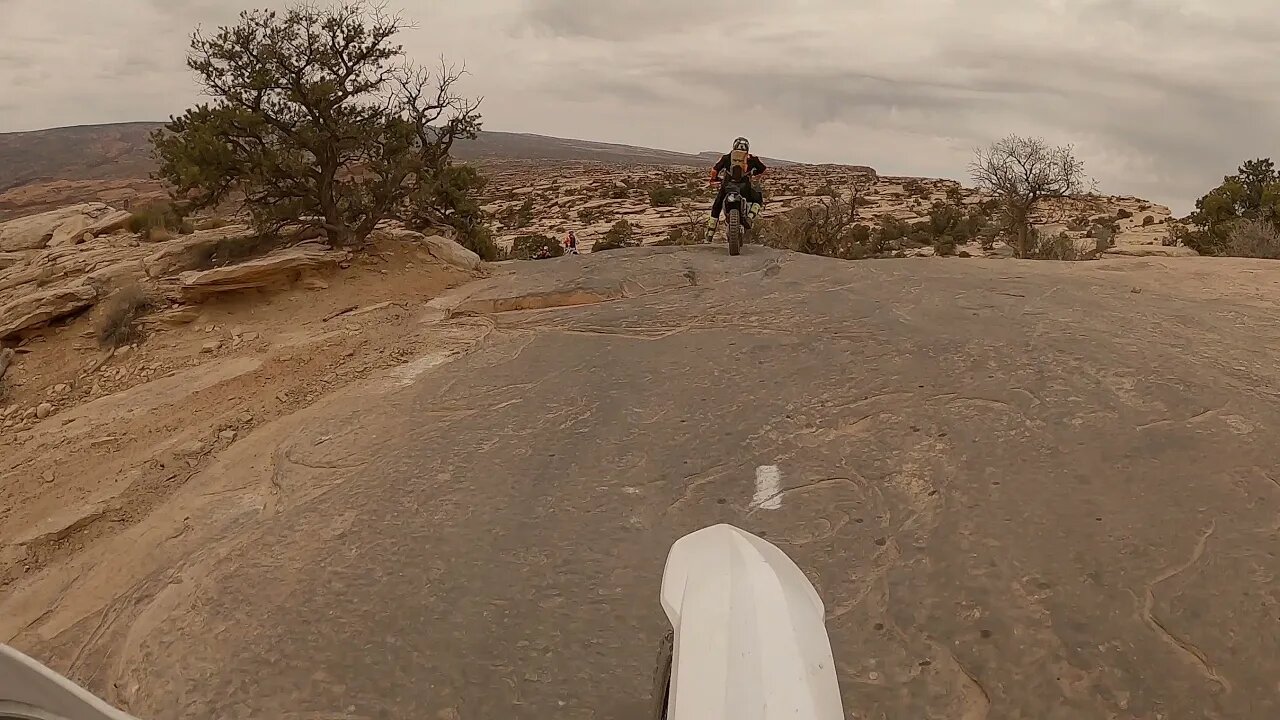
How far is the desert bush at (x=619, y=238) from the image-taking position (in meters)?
20.0

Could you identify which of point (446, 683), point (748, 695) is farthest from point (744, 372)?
point (748, 695)

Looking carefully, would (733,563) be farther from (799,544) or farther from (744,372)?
(744,372)

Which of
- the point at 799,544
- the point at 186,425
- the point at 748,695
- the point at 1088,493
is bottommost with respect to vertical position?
the point at 186,425

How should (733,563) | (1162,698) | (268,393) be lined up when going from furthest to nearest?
(268,393) < (1162,698) < (733,563)

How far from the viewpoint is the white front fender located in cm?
147

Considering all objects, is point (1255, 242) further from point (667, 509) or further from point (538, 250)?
point (667, 509)

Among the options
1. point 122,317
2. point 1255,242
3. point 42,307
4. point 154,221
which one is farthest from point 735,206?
point 154,221

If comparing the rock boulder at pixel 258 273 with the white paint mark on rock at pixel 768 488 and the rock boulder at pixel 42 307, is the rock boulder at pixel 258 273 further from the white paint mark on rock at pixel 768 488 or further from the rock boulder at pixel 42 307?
the white paint mark on rock at pixel 768 488

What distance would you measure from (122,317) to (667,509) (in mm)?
7275

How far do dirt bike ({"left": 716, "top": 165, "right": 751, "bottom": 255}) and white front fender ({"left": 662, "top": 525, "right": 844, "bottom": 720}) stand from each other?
25.6 feet

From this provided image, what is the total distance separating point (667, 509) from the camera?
3918 mm

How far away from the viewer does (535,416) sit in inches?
200

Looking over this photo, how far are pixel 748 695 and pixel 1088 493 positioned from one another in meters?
2.80

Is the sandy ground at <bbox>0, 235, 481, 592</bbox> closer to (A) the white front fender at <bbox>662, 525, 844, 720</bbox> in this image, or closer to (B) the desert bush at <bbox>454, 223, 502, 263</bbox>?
(B) the desert bush at <bbox>454, 223, 502, 263</bbox>
